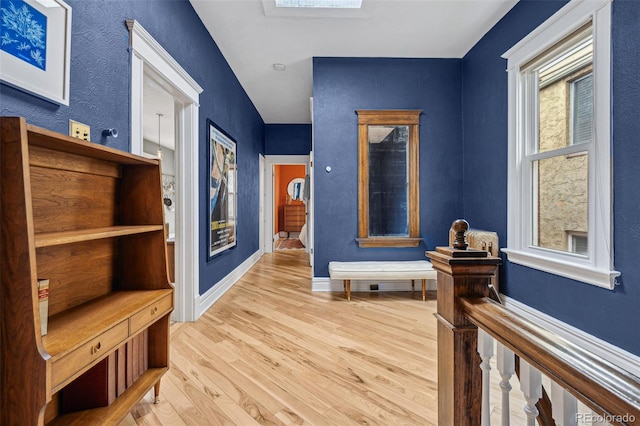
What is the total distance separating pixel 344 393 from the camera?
161 centimetres

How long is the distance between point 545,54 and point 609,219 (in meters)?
1.44

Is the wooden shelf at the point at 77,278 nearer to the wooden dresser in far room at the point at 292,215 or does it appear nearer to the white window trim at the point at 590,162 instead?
the white window trim at the point at 590,162

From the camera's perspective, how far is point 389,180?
11.8 ft

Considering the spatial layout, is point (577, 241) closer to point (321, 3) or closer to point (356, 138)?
point (356, 138)

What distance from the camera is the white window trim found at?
186 cm

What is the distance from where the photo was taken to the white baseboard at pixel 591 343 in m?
1.76

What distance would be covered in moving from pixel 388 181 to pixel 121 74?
110 inches

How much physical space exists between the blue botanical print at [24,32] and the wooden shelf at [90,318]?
99 centimetres

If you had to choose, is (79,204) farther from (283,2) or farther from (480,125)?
(480,125)

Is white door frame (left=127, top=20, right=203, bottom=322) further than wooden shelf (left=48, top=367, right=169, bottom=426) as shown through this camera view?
Yes

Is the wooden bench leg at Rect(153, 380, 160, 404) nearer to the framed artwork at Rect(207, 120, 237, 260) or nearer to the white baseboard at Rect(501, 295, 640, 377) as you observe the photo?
the framed artwork at Rect(207, 120, 237, 260)

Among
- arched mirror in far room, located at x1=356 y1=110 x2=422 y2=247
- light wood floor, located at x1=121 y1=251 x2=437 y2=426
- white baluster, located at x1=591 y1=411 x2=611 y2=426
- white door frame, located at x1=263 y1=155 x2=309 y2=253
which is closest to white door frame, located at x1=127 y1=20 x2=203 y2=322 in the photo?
light wood floor, located at x1=121 y1=251 x2=437 y2=426

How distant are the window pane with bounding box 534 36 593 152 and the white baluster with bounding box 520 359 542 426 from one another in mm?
2635

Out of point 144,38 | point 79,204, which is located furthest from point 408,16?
point 79,204
